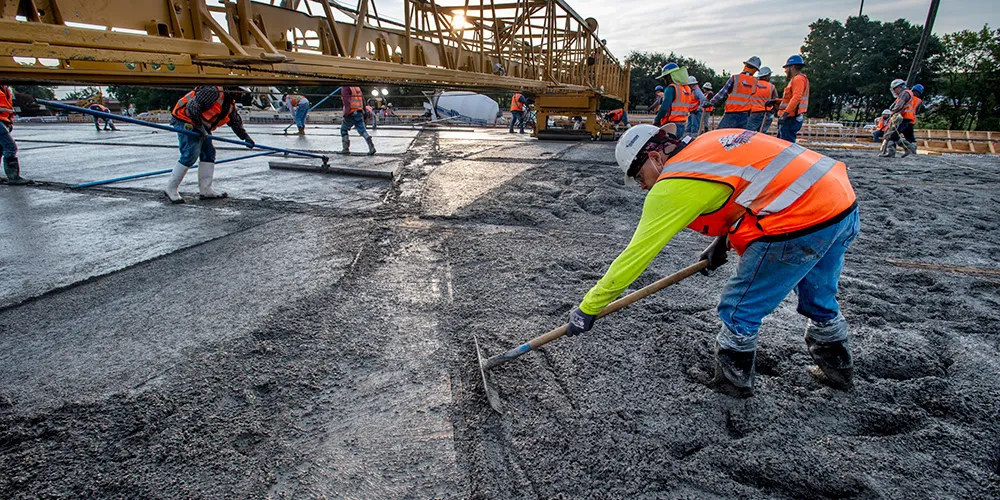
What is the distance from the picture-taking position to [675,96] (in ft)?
28.1

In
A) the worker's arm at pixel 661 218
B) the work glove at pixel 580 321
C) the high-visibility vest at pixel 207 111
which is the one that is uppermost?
the high-visibility vest at pixel 207 111

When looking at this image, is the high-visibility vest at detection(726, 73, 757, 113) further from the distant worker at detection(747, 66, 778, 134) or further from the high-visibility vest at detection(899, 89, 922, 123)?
the high-visibility vest at detection(899, 89, 922, 123)

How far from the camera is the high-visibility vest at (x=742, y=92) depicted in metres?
7.88

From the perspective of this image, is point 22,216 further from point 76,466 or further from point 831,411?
point 831,411

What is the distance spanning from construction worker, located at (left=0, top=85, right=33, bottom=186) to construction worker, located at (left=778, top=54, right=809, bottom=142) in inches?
475

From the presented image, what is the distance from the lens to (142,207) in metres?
5.23

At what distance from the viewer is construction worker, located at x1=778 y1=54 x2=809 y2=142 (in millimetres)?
8203

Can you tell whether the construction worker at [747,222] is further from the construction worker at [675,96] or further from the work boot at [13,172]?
the work boot at [13,172]

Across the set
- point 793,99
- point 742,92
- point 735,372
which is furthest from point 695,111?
point 735,372

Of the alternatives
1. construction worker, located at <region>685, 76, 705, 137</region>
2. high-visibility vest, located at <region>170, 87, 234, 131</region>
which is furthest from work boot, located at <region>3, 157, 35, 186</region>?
construction worker, located at <region>685, 76, 705, 137</region>

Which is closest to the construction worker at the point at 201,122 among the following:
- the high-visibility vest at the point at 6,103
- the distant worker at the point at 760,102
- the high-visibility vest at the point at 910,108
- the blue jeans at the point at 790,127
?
the high-visibility vest at the point at 6,103

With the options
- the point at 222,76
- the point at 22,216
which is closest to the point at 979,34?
the point at 222,76

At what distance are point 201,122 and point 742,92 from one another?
7989mm

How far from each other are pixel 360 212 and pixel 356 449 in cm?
366
